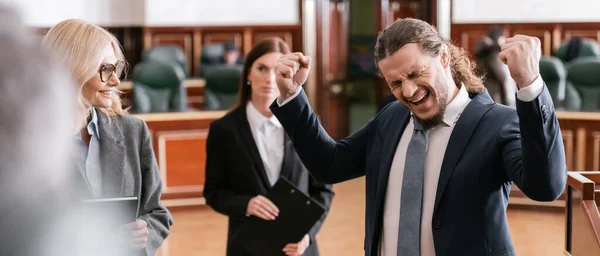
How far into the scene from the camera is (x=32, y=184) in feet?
3.05

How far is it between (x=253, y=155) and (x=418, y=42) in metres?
1.24

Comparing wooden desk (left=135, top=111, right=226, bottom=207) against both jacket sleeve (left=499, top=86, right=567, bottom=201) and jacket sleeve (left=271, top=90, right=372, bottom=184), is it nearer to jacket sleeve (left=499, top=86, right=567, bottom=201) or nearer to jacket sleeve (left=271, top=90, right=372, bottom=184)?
jacket sleeve (left=271, top=90, right=372, bottom=184)

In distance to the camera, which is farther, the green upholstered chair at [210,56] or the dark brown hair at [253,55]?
the green upholstered chair at [210,56]

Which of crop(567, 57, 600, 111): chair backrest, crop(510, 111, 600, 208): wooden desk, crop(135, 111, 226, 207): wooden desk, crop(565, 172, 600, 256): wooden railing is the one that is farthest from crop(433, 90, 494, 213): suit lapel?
crop(567, 57, 600, 111): chair backrest

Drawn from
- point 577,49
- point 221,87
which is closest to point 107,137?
point 221,87

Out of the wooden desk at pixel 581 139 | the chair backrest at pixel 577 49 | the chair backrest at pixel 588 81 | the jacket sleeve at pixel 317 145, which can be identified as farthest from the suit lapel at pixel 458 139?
the chair backrest at pixel 577 49

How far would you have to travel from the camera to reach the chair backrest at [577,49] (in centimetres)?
995

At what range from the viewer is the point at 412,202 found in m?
1.77

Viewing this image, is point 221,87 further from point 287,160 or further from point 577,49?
point 577,49

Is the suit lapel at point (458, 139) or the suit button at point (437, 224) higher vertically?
the suit lapel at point (458, 139)

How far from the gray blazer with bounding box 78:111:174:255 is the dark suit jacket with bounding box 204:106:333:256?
664mm

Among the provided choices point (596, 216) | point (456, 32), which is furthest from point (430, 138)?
point (456, 32)

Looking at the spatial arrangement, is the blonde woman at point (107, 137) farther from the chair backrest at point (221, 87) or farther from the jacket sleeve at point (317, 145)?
the chair backrest at point (221, 87)

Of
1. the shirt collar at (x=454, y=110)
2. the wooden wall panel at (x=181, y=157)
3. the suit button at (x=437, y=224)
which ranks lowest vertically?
the wooden wall panel at (x=181, y=157)
